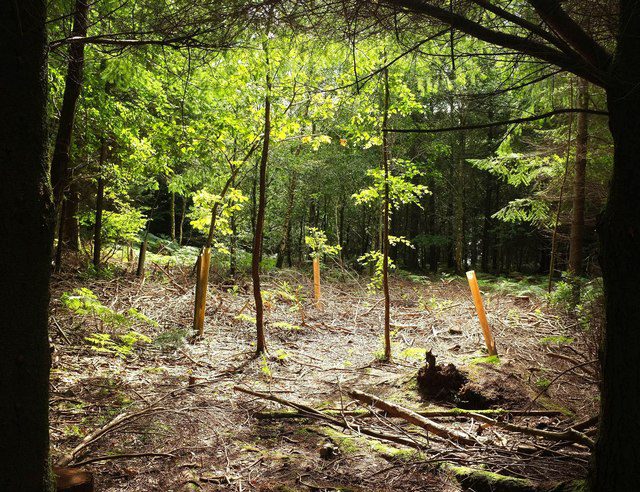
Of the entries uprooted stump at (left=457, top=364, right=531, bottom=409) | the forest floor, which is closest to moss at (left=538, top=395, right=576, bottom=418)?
the forest floor

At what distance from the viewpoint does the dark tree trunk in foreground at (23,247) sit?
1.69 meters

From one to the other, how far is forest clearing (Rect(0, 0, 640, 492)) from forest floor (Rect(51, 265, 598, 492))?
3cm

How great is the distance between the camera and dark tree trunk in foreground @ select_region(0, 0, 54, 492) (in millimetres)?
1692

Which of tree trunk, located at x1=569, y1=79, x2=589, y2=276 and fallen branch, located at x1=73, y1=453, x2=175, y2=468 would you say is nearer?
fallen branch, located at x1=73, y1=453, x2=175, y2=468

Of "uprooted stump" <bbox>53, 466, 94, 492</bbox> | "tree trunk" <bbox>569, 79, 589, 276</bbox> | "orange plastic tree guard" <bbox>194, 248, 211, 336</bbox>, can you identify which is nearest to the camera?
"uprooted stump" <bbox>53, 466, 94, 492</bbox>

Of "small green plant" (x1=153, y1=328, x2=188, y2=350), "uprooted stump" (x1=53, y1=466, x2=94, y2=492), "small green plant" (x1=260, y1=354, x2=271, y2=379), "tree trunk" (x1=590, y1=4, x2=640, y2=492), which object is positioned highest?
"tree trunk" (x1=590, y1=4, x2=640, y2=492)

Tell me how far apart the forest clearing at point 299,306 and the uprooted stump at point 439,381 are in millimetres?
32

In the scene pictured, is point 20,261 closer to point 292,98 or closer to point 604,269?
point 604,269

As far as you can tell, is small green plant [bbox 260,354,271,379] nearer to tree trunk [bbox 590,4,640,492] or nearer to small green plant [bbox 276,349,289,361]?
small green plant [bbox 276,349,289,361]

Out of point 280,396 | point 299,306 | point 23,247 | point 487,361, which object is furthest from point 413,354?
point 23,247

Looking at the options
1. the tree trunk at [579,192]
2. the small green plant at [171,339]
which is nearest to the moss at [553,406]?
the small green plant at [171,339]

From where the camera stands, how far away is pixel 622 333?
85.3 inches

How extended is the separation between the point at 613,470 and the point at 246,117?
8.14 metres

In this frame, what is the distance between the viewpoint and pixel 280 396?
17.8 ft
